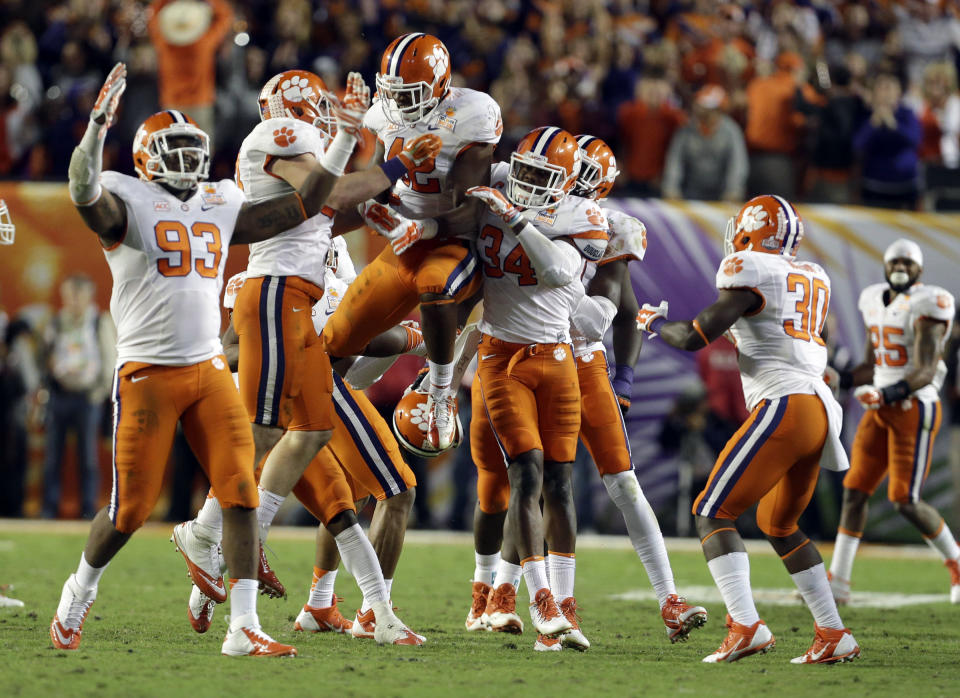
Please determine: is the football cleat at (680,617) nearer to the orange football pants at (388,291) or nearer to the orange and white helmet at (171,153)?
the orange football pants at (388,291)

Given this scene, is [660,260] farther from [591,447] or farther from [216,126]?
[591,447]

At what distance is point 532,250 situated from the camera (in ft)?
19.7

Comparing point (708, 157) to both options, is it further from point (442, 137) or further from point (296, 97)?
point (296, 97)

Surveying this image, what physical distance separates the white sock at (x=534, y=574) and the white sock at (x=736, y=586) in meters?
0.73

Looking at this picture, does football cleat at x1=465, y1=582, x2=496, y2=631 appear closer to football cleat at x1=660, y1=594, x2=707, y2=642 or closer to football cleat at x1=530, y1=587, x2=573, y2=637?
football cleat at x1=530, y1=587, x2=573, y2=637

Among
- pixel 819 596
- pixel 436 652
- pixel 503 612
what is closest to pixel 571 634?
pixel 436 652

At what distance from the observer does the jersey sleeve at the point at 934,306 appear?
343 inches

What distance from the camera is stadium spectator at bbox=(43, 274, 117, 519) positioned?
39.8 ft

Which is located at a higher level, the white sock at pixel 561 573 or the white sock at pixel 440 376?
the white sock at pixel 440 376

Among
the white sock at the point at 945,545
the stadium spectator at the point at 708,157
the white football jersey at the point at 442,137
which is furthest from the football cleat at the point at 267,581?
the stadium spectator at the point at 708,157

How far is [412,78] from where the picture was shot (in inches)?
242

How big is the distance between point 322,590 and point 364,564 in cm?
59

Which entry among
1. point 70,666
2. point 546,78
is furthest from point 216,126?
point 70,666

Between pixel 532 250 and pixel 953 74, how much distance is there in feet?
30.0
